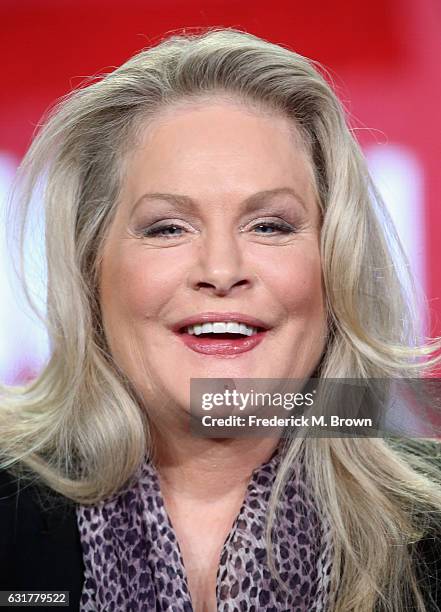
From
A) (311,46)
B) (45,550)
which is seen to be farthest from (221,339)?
(311,46)

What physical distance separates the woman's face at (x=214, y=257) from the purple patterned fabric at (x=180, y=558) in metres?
0.18

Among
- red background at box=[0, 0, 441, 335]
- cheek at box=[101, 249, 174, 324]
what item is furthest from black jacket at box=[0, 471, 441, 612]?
red background at box=[0, 0, 441, 335]

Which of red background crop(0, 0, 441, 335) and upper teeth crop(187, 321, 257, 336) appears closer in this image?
upper teeth crop(187, 321, 257, 336)

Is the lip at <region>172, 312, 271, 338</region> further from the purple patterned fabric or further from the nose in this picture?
the purple patterned fabric

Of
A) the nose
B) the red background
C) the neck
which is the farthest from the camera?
the red background

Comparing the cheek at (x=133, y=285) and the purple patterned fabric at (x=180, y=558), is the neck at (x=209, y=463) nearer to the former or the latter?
the purple patterned fabric at (x=180, y=558)

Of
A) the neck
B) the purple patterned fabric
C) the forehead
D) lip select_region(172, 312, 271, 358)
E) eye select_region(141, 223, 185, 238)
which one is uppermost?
the forehead

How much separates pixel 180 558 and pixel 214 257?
0.42 metres

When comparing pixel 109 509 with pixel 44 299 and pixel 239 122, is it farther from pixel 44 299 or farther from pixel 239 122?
pixel 239 122

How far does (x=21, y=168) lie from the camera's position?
160 cm

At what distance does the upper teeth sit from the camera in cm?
134

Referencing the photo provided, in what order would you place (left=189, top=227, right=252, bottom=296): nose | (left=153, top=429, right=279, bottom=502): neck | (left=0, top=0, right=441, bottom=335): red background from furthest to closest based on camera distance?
(left=0, top=0, right=441, bottom=335): red background, (left=153, top=429, right=279, bottom=502): neck, (left=189, top=227, right=252, bottom=296): nose

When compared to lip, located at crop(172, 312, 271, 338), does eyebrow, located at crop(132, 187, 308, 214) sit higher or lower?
higher

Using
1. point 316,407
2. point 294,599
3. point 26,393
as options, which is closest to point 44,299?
point 26,393
